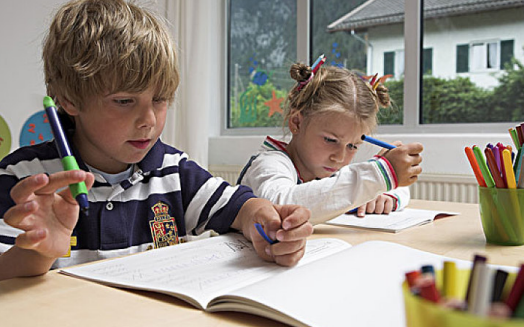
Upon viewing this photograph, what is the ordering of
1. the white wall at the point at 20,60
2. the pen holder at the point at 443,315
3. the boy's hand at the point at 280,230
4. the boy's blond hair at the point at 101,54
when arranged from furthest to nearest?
the white wall at the point at 20,60 → the boy's blond hair at the point at 101,54 → the boy's hand at the point at 280,230 → the pen holder at the point at 443,315

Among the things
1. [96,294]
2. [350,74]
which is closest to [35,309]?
[96,294]

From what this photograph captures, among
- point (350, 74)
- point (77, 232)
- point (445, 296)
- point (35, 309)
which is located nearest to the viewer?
point (445, 296)

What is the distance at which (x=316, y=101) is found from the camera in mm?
1270

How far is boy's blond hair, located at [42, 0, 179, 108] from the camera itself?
751 mm

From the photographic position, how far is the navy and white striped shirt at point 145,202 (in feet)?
2.63

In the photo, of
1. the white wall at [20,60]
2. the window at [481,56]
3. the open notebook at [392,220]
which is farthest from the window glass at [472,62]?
the white wall at [20,60]

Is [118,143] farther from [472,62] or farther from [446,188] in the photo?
[472,62]

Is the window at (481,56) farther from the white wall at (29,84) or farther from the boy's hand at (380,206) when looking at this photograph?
the boy's hand at (380,206)

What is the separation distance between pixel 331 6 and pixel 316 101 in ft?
4.47

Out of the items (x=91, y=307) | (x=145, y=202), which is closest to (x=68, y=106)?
(x=145, y=202)

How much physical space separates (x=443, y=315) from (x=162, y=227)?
2.52 feet

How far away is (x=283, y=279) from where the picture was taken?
0.42 metres

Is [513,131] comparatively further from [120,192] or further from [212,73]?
[212,73]

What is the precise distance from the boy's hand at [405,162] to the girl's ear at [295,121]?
1.56 ft
